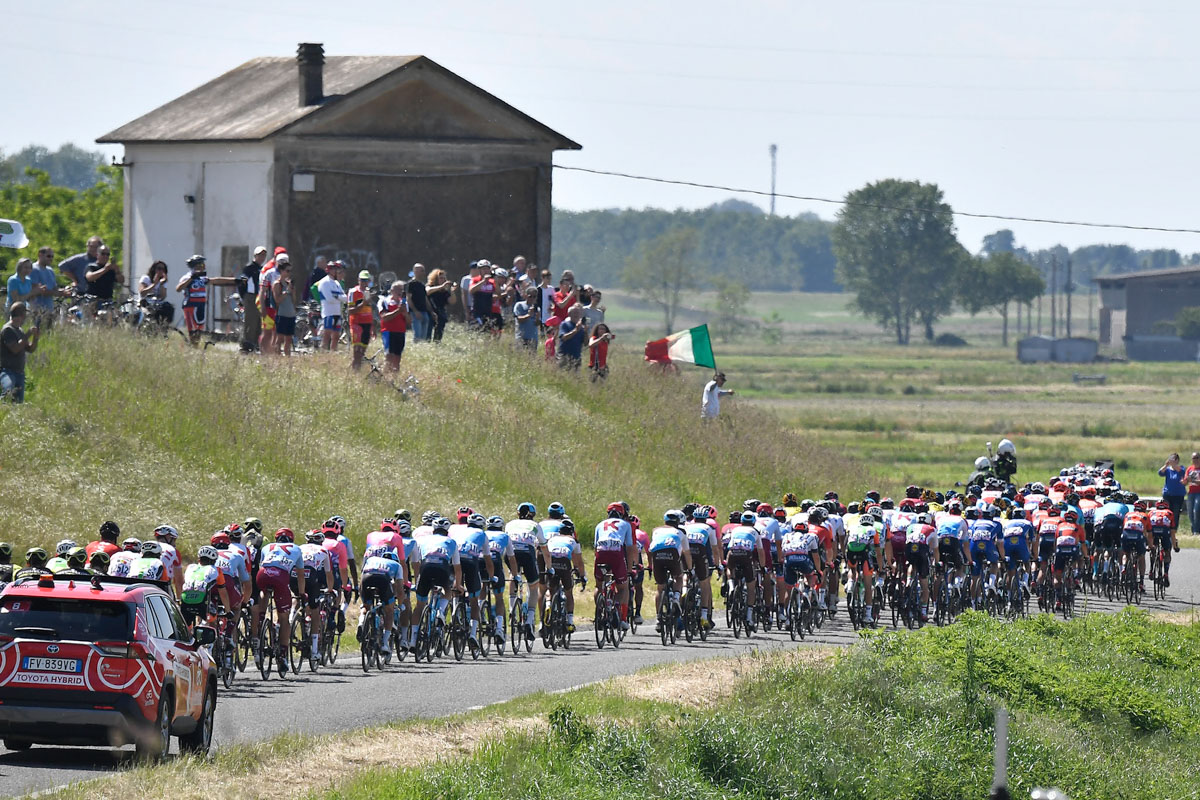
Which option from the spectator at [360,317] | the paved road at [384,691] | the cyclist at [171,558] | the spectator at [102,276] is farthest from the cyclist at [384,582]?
the spectator at [360,317]

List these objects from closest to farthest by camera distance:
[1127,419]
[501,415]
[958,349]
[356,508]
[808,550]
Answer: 1. [808,550]
2. [356,508]
3. [501,415]
4. [1127,419]
5. [958,349]

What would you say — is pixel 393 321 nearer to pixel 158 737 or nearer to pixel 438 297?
pixel 438 297

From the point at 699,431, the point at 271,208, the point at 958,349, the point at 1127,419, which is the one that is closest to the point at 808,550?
the point at 699,431

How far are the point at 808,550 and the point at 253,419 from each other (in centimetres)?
1122

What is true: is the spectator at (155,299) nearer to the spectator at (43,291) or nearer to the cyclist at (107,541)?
the spectator at (43,291)

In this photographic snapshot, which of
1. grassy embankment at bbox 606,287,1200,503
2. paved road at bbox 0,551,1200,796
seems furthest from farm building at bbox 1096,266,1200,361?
paved road at bbox 0,551,1200,796

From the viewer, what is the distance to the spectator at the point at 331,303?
114 feet

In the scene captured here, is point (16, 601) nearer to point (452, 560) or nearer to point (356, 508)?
point (452, 560)

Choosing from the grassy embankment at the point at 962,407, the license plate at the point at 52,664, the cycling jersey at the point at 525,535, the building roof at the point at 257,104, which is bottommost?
the grassy embankment at the point at 962,407

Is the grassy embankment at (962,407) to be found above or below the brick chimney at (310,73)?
below

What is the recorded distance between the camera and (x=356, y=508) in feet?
98.4

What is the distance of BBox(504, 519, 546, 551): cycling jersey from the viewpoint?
22.5 meters

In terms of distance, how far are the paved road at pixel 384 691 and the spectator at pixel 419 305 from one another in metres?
13.2

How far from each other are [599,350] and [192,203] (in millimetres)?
9817
